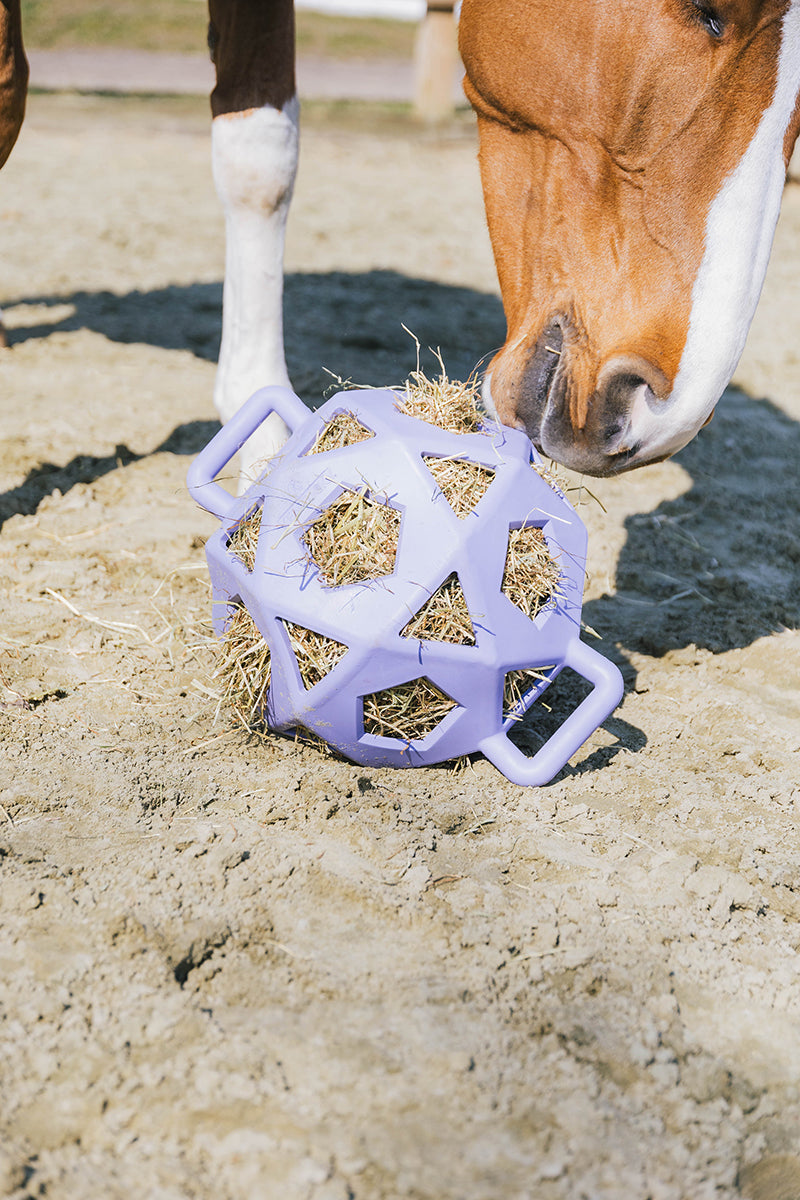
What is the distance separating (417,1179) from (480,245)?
5.32 m

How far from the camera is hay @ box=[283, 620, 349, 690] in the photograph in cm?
159

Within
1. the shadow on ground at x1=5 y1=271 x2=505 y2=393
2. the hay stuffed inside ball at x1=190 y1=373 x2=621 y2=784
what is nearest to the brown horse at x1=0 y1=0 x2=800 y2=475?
the hay stuffed inside ball at x1=190 y1=373 x2=621 y2=784

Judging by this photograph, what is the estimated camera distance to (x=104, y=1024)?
3.94 ft

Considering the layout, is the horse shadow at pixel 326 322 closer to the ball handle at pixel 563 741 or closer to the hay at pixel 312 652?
the hay at pixel 312 652

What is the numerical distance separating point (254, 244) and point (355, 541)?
4.75 ft

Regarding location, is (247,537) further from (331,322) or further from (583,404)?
(331,322)

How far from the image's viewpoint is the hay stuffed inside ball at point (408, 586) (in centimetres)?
155

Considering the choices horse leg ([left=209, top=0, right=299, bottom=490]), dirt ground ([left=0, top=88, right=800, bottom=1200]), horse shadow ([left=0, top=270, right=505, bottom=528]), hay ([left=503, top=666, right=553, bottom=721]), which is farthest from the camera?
horse shadow ([left=0, top=270, right=505, bottom=528])

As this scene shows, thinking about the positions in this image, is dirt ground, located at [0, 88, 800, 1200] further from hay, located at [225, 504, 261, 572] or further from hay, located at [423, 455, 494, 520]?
hay, located at [423, 455, 494, 520]

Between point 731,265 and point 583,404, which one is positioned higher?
point 731,265

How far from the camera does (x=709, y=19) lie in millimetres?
1609

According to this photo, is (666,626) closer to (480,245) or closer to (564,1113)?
(564,1113)

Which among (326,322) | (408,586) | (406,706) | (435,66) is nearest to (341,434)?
(408,586)

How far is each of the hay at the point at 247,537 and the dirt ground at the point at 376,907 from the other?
0.31 metres
